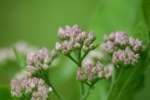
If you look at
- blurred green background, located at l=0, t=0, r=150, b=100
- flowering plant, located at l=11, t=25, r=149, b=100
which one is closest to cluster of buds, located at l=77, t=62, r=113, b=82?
flowering plant, located at l=11, t=25, r=149, b=100

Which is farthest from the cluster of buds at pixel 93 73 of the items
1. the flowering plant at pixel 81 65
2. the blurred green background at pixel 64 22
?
the blurred green background at pixel 64 22

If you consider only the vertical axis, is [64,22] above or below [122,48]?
above

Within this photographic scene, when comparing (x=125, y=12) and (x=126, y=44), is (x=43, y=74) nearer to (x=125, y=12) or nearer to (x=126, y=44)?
(x=126, y=44)

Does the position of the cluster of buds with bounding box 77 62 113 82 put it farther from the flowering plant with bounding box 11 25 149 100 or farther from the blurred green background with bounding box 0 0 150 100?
the blurred green background with bounding box 0 0 150 100

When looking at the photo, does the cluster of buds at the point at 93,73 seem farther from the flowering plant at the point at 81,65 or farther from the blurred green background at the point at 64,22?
the blurred green background at the point at 64,22

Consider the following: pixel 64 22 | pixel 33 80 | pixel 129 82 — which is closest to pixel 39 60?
pixel 33 80

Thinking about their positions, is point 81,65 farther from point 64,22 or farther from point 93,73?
point 64,22

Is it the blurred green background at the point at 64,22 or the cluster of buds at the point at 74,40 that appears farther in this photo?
the blurred green background at the point at 64,22
